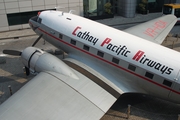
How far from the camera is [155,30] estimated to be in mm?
21266

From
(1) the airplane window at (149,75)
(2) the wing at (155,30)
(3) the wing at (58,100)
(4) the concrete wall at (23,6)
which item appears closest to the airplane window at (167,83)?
(1) the airplane window at (149,75)

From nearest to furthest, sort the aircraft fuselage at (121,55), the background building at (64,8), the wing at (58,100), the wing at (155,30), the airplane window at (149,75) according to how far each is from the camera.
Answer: the wing at (58,100)
the aircraft fuselage at (121,55)
the airplane window at (149,75)
the wing at (155,30)
the background building at (64,8)

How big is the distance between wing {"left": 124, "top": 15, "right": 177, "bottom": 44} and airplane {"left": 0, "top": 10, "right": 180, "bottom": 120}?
522 cm

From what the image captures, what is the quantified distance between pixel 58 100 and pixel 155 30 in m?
13.2

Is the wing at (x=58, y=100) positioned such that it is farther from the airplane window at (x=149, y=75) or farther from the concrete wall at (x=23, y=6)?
the concrete wall at (x=23, y=6)

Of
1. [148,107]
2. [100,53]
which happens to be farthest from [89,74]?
[148,107]

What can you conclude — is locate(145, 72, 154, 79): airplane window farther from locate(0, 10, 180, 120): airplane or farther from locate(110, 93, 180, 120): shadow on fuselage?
locate(110, 93, 180, 120): shadow on fuselage

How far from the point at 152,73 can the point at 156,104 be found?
3.57 m

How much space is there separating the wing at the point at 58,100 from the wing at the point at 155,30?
26.5 feet

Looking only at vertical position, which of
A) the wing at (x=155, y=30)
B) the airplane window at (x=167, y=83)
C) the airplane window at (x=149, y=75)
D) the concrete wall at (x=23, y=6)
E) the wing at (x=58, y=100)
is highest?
the concrete wall at (x=23, y=6)

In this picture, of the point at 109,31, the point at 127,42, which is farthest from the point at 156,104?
the point at 109,31

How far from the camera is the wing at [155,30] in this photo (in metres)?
20.3

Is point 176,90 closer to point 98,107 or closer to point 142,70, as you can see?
point 142,70

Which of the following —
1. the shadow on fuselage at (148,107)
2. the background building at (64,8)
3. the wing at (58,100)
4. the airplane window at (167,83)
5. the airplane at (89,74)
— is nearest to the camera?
the wing at (58,100)
